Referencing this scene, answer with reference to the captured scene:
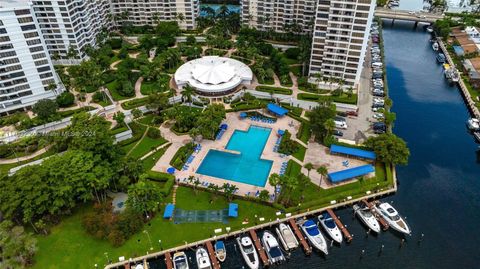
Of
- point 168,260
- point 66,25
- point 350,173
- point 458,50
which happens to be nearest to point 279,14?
point 458,50

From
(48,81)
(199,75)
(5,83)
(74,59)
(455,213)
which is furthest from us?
(74,59)

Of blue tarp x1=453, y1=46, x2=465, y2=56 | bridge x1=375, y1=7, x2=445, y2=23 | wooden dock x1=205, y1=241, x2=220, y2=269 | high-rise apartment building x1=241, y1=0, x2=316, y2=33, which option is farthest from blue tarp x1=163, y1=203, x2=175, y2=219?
bridge x1=375, y1=7, x2=445, y2=23

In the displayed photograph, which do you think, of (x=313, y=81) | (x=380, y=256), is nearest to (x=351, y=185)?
(x=380, y=256)

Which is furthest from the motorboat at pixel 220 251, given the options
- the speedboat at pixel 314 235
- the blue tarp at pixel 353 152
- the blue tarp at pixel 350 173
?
the blue tarp at pixel 353 152

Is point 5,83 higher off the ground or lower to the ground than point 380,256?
higher

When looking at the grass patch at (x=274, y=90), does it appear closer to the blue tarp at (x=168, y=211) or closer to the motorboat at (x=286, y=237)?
the motorboat at (x=286, y=237)

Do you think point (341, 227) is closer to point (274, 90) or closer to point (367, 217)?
point (367, 217)

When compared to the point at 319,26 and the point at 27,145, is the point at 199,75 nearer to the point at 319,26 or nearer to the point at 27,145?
the point at 319,26
